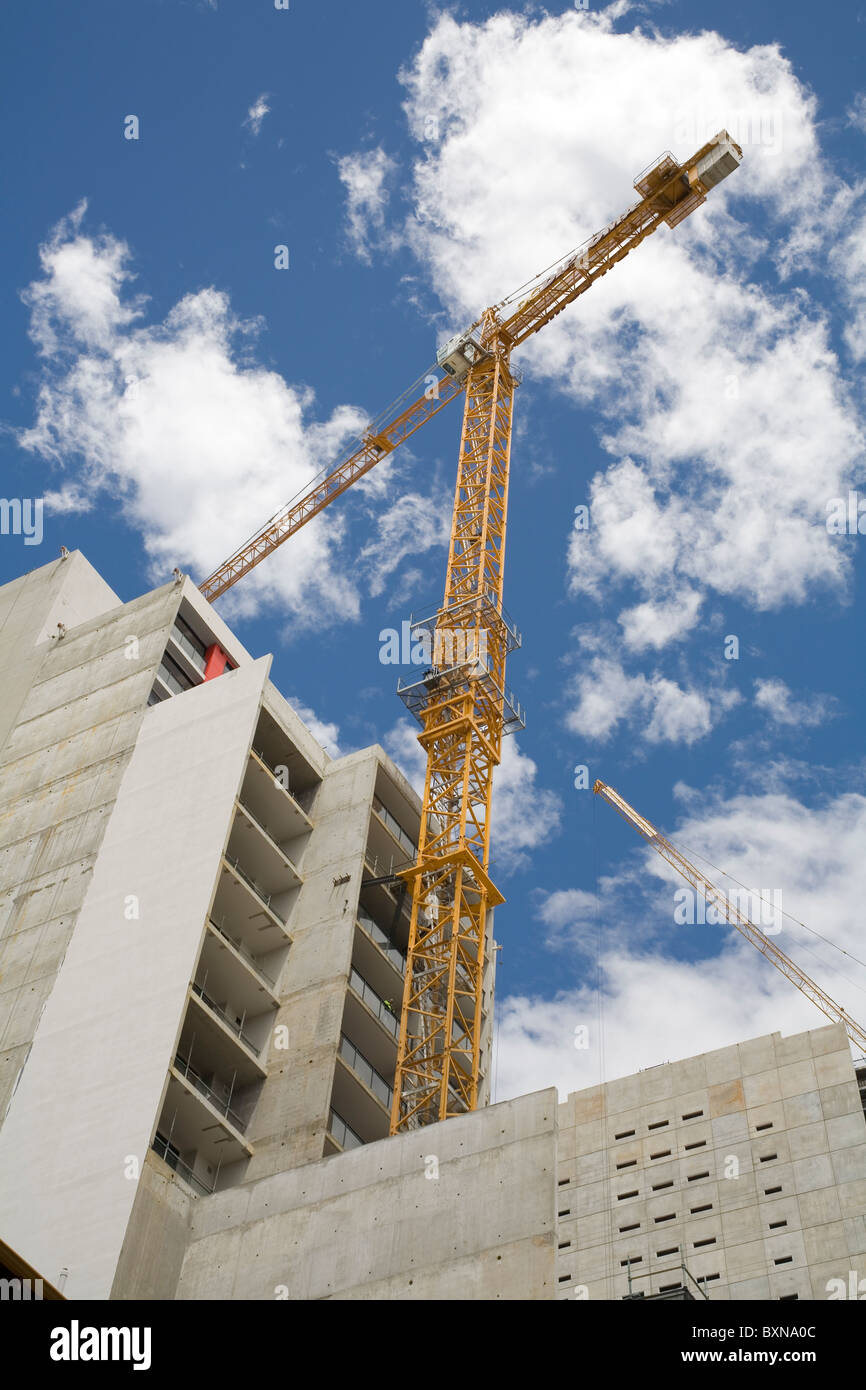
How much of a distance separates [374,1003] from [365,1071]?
2.40m

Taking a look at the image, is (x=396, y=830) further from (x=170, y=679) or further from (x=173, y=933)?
(x=173, y=933)

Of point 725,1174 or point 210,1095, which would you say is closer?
point 210,1095

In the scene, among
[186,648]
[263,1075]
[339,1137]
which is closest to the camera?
[339,1137]

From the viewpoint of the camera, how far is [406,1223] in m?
36.5

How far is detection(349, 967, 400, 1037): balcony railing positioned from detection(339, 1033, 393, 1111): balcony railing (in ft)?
4.22

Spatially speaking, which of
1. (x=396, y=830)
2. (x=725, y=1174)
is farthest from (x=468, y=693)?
(x=725, y=1174)

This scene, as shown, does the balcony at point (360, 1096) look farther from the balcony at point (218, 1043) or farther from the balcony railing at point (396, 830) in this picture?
the balcony railing at point (396, 830)

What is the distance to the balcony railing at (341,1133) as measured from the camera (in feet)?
147

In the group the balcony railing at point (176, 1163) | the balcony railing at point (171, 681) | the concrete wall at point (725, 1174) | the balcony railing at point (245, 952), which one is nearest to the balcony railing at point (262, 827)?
the balcony railing at point (245, 952)

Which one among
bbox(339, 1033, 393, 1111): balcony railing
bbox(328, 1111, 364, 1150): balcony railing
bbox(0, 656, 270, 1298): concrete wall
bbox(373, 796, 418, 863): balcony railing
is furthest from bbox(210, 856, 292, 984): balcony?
bbox(373, 796, 418, 863): balcony railing

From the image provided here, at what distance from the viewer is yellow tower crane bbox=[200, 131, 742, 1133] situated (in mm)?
48656

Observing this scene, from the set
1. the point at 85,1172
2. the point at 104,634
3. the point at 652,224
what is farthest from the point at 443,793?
the point at 652,224

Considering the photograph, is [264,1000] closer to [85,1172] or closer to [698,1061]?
[85,1172]
